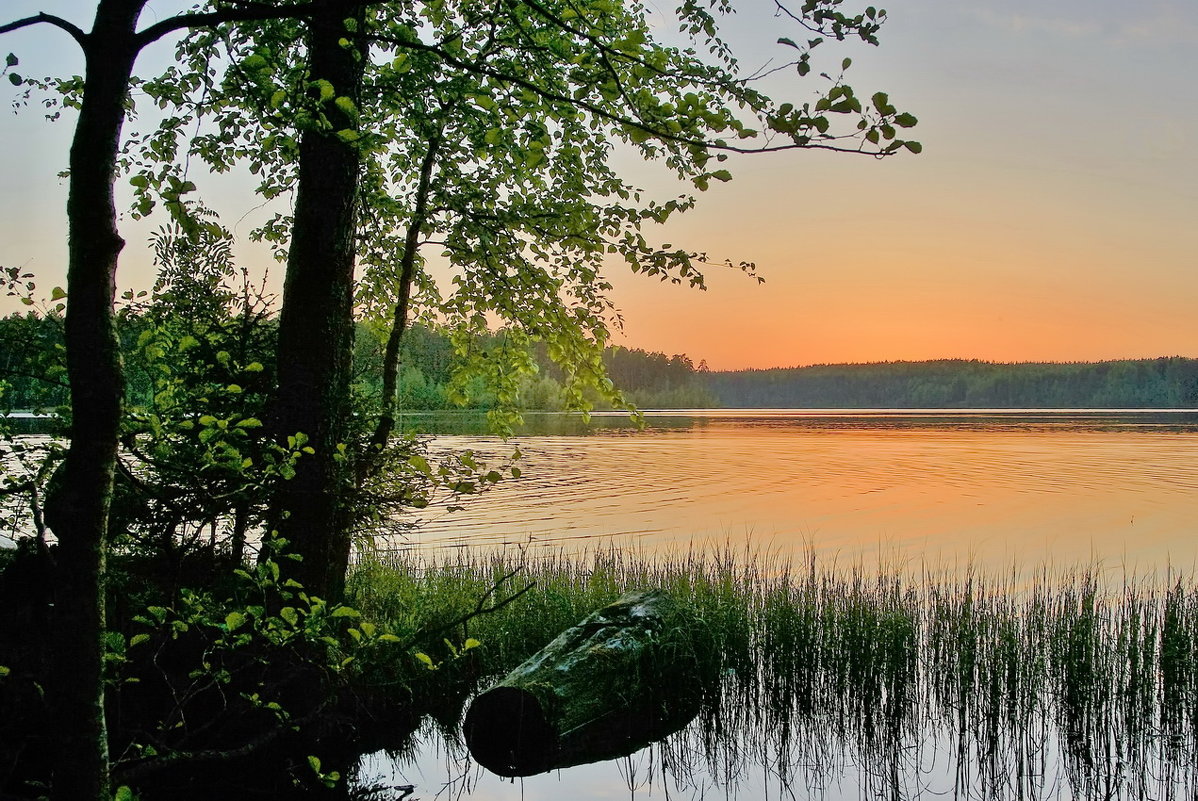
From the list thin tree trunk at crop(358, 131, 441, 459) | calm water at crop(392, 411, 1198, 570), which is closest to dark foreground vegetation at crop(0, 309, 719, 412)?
thin tree trunk at crop(358, 131, 441, 459)

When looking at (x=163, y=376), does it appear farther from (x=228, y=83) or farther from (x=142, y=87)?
(x=228, y=83)

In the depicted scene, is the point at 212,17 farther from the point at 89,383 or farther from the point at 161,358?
the point at 161,358

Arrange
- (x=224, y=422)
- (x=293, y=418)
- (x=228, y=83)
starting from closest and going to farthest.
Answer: (x=224, y=422) < (x=228, y=83) < (x=293, y=418)

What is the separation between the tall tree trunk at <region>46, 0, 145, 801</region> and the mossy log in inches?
199

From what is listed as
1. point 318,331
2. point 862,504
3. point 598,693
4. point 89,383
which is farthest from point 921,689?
point 862,504

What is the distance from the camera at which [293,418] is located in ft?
22.0

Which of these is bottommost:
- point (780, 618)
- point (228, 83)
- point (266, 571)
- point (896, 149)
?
point (780, 618)

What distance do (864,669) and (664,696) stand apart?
77.0 inches

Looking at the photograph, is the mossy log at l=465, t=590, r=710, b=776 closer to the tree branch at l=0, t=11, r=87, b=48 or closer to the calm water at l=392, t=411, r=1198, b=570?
the calm water at l=392, t=411, r=1198, b=570

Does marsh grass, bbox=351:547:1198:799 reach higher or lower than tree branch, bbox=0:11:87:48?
lower

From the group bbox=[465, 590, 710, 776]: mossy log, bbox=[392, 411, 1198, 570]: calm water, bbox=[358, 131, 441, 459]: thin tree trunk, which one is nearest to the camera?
bbox=[465, 590, 710, 776]: mossy log

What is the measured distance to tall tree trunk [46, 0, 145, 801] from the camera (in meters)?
2.49

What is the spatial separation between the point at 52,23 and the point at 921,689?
8.65 m

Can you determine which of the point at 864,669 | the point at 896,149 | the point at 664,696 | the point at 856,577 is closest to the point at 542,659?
the point at 664,696
